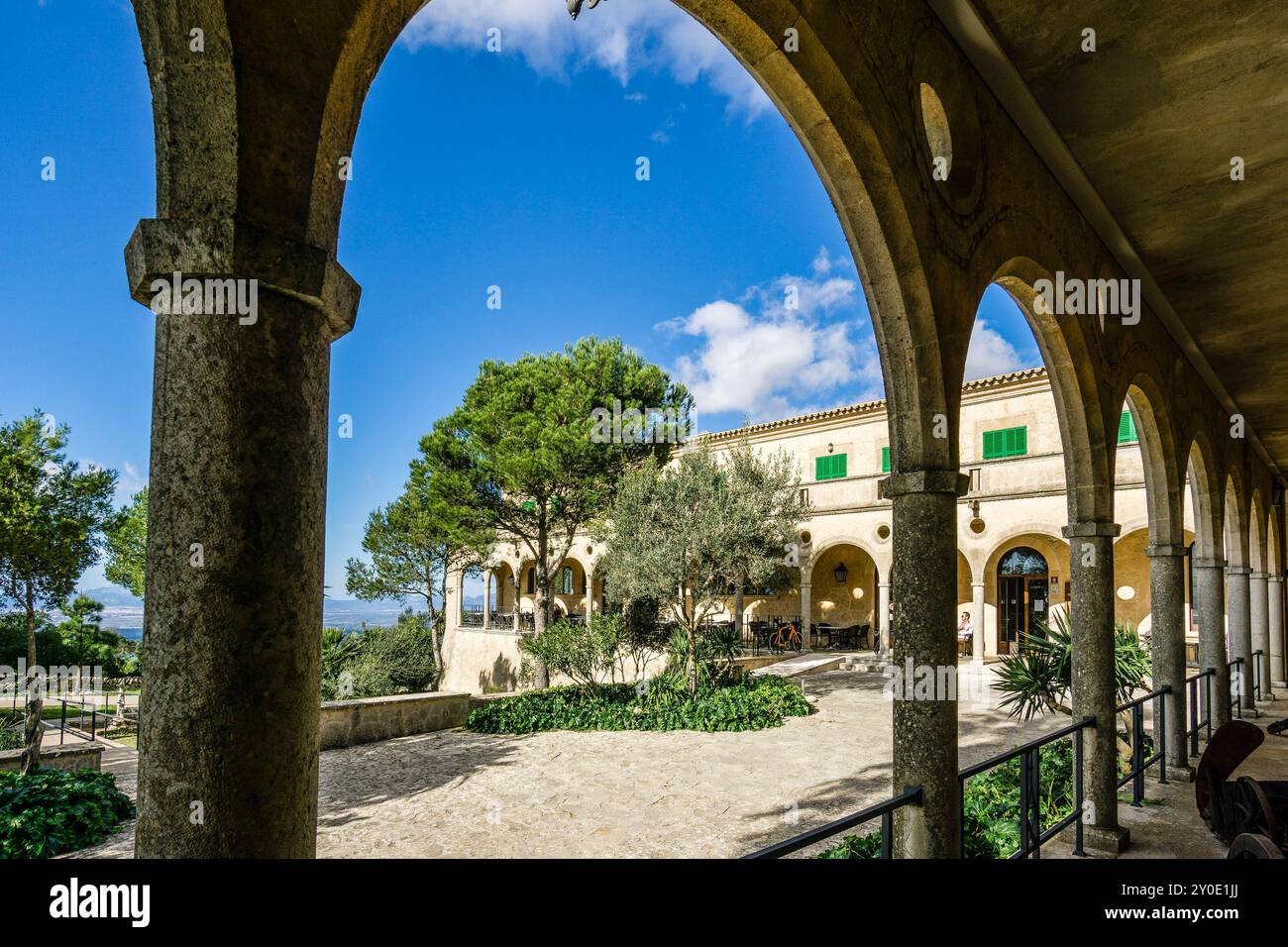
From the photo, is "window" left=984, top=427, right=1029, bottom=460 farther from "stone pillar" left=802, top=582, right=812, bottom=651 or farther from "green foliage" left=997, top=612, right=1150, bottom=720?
"green foliage" left=997, top=612, right=1150, bottom=720

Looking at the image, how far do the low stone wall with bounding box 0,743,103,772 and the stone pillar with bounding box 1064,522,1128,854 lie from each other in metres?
11.2

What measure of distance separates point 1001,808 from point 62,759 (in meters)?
Result: 10.8

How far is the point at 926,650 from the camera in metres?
3.48

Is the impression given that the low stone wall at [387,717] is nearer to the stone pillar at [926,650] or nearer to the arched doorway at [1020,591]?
the stone pillar at [926,650]

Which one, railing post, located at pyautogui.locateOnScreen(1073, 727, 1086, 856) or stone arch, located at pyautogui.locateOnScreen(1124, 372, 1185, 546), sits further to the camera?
stone arch, located at pyautogui.locateOnScreen(1124, 372, 1185, 546)

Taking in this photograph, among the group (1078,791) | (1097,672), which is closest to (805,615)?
(1097,672)

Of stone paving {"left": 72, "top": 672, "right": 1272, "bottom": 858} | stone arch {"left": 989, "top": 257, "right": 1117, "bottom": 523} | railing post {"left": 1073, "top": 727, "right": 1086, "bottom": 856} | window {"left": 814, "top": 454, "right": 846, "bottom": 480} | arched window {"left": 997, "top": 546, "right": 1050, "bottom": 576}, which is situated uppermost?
window {"left": 814, "top": 454, "right": 846, "bottom": 480}

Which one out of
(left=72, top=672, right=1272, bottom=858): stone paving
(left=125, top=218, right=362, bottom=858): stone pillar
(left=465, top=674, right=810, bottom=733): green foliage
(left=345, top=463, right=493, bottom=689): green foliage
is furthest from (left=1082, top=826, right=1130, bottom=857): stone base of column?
(left=345, top=463, right=493, bottom=689): green foliage

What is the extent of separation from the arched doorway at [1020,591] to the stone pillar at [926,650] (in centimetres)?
1785

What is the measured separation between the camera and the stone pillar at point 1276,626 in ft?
44.6

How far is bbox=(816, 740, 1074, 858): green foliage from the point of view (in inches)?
215

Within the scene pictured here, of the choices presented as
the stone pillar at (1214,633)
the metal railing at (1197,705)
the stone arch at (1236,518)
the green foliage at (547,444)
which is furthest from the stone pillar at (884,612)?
the metal railing at (1197,705)

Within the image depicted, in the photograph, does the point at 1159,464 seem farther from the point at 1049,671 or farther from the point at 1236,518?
the point at 1236,518
